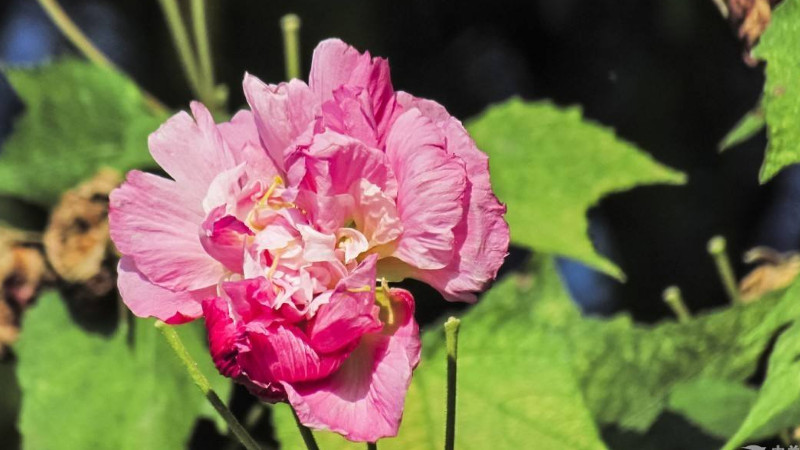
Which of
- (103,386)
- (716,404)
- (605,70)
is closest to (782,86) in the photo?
(716,404)

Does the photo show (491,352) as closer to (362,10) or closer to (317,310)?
(317,310)

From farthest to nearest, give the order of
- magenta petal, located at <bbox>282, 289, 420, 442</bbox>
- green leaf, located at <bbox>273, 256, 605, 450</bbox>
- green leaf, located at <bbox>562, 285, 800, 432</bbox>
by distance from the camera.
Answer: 1. green leaf, located at <bbox>562, 285, 800, 432</bbox>
2. green leaf, located at <bbox>273, 256, 605, 450</bbox>
3. magenta petal, located at <bbox>282, 289, 420, 442</bbox>

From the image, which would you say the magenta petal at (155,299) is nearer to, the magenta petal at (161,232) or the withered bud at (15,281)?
the magenta petal at (161,232)

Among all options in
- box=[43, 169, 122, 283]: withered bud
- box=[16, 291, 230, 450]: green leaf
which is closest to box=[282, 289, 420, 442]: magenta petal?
box=[16, 291, 230, 450]: green leaf

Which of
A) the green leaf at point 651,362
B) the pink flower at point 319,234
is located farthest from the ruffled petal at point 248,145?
the green leaf at point 651,362

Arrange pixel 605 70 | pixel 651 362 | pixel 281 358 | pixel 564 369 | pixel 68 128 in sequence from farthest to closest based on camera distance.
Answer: pixel 605 70 → pixel 68 128 → pixel 651 362 → pixel 564 369 → pixel 281 358

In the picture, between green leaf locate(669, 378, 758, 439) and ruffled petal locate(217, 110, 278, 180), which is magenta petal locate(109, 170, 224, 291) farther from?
green leaf locate(669, 378, 758, 439)

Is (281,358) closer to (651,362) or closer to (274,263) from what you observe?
(274,263)
